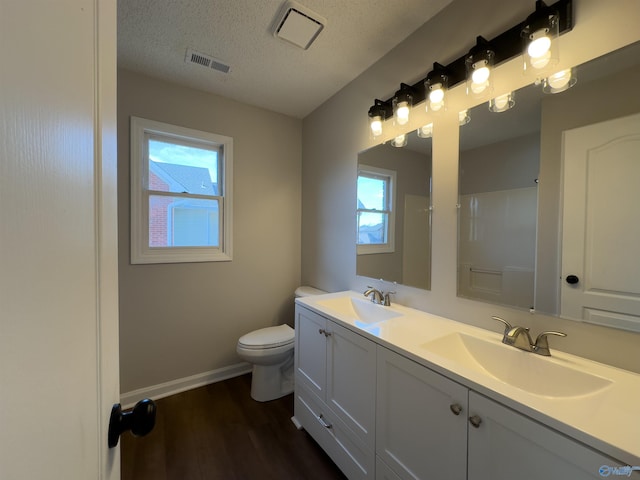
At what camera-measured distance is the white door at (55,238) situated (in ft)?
0.83

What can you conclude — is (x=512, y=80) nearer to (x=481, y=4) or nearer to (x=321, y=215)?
(x=481, y=4)

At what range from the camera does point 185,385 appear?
2.20m

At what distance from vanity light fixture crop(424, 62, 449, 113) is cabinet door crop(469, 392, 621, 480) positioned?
1.38 meters

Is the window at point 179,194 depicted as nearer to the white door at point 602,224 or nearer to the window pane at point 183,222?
the window pane at point 183,222

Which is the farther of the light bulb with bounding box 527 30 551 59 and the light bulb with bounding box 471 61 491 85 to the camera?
the light bulb with bounding box 471 61 491 85

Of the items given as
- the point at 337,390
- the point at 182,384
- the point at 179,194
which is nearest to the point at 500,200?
the point at 337,390

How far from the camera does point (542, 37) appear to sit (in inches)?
40.4

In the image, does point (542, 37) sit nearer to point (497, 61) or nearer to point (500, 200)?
point (497, 61)

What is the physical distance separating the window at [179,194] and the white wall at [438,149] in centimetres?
84

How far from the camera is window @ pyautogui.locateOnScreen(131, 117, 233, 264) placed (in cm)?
201

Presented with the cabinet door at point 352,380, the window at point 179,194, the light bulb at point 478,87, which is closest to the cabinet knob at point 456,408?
the cabinet door at point 352,380

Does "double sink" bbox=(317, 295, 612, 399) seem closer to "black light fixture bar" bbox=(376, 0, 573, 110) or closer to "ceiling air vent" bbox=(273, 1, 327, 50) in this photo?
"black light fixture bar" bbox=(376, 0, 573, 110)

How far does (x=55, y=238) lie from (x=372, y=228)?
177cm

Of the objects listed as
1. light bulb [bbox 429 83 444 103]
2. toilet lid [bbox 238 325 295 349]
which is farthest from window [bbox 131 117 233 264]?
light bulb [bbox 429 83 444 103]
